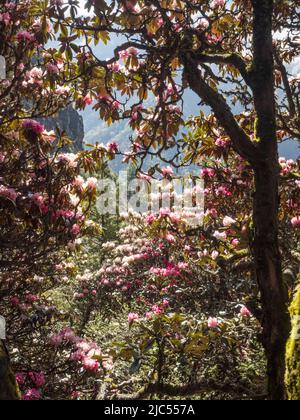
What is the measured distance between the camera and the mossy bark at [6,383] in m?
1.13

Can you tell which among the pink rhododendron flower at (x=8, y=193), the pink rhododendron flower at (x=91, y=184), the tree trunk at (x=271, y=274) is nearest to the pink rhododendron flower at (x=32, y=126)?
the pink rhododendron flower at (x=8, y=193)

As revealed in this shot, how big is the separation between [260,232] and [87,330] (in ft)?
23.4

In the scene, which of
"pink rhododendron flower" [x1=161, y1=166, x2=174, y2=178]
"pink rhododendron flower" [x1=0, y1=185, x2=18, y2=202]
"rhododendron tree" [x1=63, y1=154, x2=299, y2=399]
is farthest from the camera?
"pink rhododendron flower" [x1=161, y1=166, x2=174, y2=178]

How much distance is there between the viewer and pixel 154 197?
21.2ft

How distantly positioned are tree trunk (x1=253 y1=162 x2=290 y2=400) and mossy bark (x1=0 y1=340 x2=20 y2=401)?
1184 millimetres

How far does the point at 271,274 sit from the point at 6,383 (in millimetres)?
1261

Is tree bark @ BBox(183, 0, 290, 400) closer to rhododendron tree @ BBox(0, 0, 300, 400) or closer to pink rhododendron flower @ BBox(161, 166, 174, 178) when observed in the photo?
rhododendron tree @ BBox(0, 0, 300, 400)

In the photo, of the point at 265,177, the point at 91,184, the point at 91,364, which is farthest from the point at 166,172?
the point at 265,177

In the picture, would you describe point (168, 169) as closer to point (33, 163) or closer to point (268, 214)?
point (33, 163)

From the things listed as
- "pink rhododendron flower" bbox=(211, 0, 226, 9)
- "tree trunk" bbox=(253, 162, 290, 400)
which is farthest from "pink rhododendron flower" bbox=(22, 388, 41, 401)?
"pink rhododendron flower" bbox=(211, 0, 226, 9)

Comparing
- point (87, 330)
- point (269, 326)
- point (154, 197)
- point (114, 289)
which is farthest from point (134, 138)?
point (114, 289)

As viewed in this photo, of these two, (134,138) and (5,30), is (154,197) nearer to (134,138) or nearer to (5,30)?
(134,138)

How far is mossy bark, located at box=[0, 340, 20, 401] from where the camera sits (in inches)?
44.6
